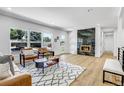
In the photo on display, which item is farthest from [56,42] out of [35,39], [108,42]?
[108,42]

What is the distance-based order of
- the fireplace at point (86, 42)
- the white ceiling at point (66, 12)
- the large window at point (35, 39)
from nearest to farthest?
the white ceiling at point (66, 12) → the large window at point (35, 39) → the fireplace at point (86, 42)

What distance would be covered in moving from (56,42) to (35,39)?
248 centimetres

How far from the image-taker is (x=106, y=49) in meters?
14.4

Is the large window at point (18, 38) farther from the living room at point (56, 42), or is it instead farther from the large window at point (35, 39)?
the large window at point (35, 39)

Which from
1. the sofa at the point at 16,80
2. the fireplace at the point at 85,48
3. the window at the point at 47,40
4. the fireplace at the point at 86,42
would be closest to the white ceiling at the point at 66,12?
the window at the point at 47,40

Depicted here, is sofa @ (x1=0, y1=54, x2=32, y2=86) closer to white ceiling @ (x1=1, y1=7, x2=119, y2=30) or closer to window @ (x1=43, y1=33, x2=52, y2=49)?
white ceiling @ (x1=1, y1=7, x2=119, y2=30)

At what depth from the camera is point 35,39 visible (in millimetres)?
7336

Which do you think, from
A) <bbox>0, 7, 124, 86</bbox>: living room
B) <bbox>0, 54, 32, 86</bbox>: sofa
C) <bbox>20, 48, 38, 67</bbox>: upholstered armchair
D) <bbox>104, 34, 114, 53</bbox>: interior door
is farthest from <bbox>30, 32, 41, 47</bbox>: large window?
<bbox>104, 34, 114, 53</bbox>: interior door

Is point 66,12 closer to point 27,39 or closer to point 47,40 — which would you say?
point 27,39

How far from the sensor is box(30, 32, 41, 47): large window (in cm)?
705

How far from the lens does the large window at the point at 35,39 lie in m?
7.05

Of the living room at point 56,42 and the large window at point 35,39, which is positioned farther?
the large window at point 35,39
